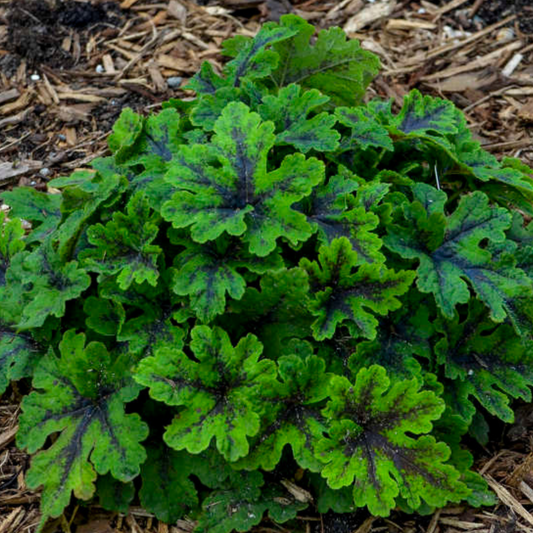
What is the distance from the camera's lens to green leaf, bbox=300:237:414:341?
8.15ft

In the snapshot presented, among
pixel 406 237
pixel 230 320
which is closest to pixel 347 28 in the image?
pixel 406 237

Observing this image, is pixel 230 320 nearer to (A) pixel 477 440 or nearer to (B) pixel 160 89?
(A) pixel 477 440

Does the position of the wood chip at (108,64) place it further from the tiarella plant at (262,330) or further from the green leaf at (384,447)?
the green leaf at (384,447)

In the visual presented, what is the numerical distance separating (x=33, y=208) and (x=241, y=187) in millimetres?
1060

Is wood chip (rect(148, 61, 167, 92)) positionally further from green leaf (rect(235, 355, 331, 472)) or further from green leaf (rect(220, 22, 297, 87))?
green leaf (rect(235, 355, 331, 472))

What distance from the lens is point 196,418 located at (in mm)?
2379

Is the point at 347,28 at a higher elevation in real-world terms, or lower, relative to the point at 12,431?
higher

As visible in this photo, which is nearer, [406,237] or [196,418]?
[196,418]

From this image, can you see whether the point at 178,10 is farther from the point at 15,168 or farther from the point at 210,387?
the point at 210,387

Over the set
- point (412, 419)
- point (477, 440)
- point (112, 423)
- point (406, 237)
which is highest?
point (406, 237)

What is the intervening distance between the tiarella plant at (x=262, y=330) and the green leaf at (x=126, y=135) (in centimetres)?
4

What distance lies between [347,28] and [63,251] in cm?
276

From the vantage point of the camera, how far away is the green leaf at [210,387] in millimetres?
2328

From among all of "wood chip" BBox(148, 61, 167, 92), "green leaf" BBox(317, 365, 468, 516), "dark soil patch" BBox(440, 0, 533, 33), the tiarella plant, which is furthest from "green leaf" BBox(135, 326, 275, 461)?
"dark soil patch" BBox(440, 0, 533, 33)
